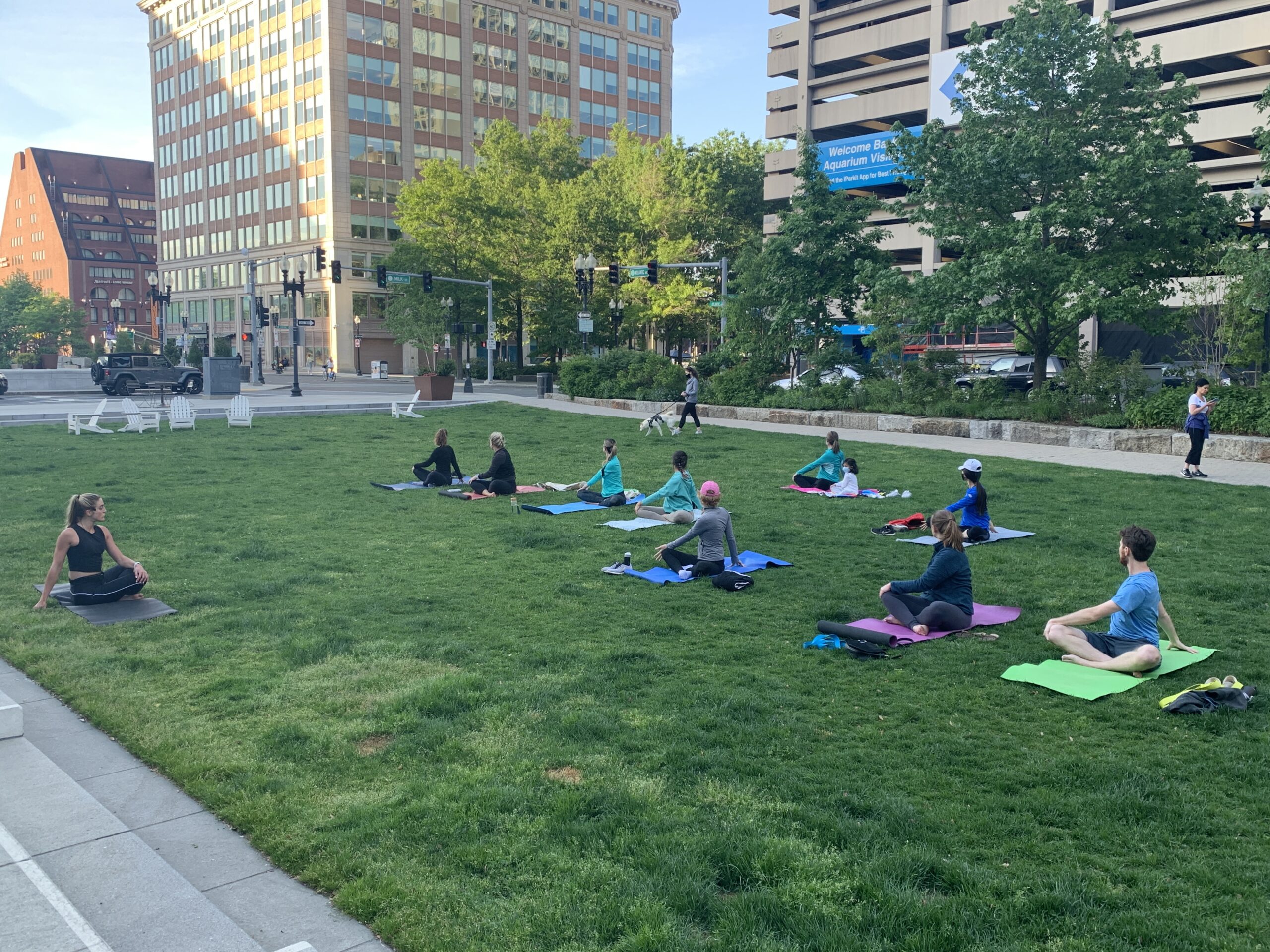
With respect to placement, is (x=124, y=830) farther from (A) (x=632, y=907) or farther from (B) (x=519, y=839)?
(A) (x=632, y=907)

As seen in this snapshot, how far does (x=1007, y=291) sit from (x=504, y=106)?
81.6 meters

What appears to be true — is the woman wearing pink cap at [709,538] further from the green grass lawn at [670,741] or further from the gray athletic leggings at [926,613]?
the gray athletic leggings at [926,613]

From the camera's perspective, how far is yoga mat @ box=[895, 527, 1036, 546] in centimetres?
A: 1273

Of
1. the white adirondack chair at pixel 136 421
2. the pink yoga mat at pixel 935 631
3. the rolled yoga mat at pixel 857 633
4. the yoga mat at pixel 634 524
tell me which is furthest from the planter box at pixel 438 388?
the rolled yoga mat at pixel 857 633

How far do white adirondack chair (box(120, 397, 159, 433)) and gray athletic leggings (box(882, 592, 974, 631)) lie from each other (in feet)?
79.2

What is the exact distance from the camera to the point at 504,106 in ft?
325

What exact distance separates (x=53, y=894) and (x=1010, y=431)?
2523cm

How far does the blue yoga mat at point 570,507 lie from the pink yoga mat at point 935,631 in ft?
20.8

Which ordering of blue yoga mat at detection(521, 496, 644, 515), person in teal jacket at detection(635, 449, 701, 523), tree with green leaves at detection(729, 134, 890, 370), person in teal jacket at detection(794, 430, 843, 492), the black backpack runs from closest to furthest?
the black backpack
person in teal jacket at detection(635, 449, 701, 523)
blue yoga mat at detection(521, 496, 644, 515)
person in teal jacket at detection(794, 430, 843, 492)
tree with green leaves at detection(729, 134, 890, 370)

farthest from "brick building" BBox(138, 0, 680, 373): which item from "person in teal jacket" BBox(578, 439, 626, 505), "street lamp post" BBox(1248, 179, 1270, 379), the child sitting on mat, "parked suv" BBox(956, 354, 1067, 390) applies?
"person in teal jacket" BBox(578, 439, 626, 505)

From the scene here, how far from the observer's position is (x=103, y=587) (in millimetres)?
9625

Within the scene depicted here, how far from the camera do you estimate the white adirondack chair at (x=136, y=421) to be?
89.5 feet

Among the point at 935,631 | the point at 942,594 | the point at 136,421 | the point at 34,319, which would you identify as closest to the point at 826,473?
the point at 942,594

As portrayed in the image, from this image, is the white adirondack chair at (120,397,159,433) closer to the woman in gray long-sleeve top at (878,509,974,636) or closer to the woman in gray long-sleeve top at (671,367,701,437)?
the woman in gray long-sleeve top at (671,367,701,437)
